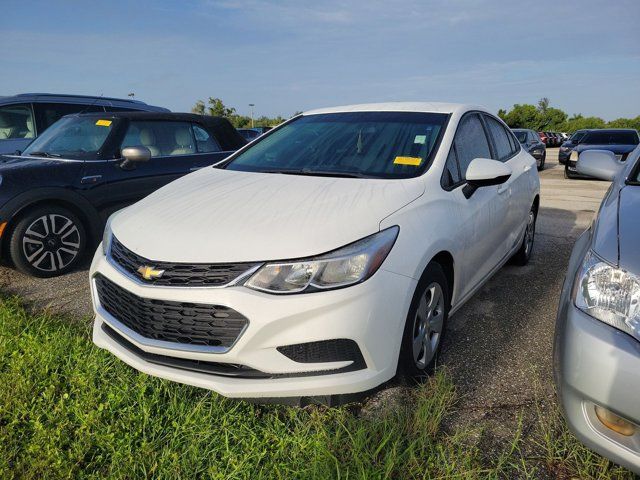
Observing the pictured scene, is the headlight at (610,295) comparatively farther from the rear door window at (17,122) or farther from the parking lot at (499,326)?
the rear door window at (17,122)

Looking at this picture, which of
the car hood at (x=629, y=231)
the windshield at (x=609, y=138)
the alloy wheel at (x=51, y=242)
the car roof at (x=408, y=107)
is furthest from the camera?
the windshield at (x=609, y=138)

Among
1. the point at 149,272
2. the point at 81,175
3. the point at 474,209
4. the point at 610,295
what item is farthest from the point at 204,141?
the point at 610,295

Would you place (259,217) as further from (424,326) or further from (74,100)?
(74,100)

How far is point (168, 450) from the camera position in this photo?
198cm

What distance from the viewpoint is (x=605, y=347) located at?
156cm

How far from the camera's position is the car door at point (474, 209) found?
2764 millimetres

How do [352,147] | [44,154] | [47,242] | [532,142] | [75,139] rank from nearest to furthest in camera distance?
[352,147] < [47,242] < [44,154] < [75,139] < [532,142]

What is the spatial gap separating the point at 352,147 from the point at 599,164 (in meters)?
1.80

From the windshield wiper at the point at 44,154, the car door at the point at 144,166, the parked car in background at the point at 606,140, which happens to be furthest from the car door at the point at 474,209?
the parked car in background at the point at 606,140

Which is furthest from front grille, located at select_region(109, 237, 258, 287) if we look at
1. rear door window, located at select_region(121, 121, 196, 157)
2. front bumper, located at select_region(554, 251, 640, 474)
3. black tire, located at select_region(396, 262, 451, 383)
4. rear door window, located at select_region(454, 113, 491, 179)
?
rear door window, located at select_region(121, 121, 196, 157)

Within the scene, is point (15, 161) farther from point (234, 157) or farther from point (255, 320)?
point (255, 320)

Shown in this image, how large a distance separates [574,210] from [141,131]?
657cm

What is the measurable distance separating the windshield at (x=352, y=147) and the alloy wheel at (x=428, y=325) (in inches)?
26.4

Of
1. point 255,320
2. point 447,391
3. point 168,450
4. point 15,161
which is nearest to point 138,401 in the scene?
point 168,450
